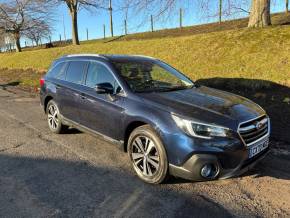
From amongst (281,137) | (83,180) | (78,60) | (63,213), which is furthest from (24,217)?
(281,137)

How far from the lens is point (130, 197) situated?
4066mm

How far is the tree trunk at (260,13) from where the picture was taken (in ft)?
43.5

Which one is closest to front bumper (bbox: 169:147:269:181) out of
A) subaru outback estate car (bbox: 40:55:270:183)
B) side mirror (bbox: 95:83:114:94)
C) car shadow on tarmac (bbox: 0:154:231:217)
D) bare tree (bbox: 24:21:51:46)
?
subaru outback estate car (bbox: 40:55:270:183)

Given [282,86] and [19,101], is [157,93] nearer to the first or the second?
[282,86]

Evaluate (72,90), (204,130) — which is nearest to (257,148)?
(204,130)

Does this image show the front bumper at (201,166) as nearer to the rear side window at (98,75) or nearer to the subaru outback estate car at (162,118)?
the subaru outback estate car at (162,118)

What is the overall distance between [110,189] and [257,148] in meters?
1.90

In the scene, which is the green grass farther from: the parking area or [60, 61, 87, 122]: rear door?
[60, 61, 87, 122]: rear door

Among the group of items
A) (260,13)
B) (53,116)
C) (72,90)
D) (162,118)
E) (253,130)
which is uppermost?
(260,13)

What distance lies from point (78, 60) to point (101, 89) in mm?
1578

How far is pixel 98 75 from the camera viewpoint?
554 cm

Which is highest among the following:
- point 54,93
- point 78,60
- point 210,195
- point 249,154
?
point 78,60

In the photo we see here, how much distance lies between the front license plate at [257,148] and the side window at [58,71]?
3884 mm

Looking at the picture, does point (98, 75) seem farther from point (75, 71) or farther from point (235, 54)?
point (235, 54)
